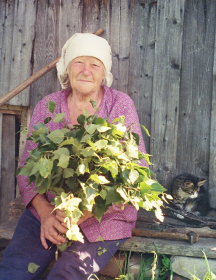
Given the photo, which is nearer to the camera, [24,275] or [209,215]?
[24,275]

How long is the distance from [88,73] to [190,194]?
143 centimetres

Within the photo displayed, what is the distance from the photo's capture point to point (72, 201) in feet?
5.38

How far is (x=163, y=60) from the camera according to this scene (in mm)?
3150

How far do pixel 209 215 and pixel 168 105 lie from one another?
1.05 meters

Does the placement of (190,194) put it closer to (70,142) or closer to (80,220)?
(80,220)

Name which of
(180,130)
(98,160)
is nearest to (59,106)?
(98,160)

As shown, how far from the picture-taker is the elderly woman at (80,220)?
207cm

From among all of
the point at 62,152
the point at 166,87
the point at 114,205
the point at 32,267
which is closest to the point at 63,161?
the point at 62,152

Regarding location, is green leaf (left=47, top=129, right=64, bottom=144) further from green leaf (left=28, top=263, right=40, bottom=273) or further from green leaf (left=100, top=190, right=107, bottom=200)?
green leaf (left=28, top=263, right=40, bottom=273)

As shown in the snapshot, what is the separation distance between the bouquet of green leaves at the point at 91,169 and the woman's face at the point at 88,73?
0.61 m

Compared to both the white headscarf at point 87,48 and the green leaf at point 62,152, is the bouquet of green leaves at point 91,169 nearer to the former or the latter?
the green leaf at point 62,152

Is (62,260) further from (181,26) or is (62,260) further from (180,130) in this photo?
(181,26)

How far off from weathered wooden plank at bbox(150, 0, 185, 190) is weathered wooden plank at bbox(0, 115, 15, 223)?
4.99ft

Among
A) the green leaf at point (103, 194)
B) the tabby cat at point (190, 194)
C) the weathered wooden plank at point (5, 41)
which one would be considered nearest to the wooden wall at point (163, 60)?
the tabby cat at point (190, 194)
